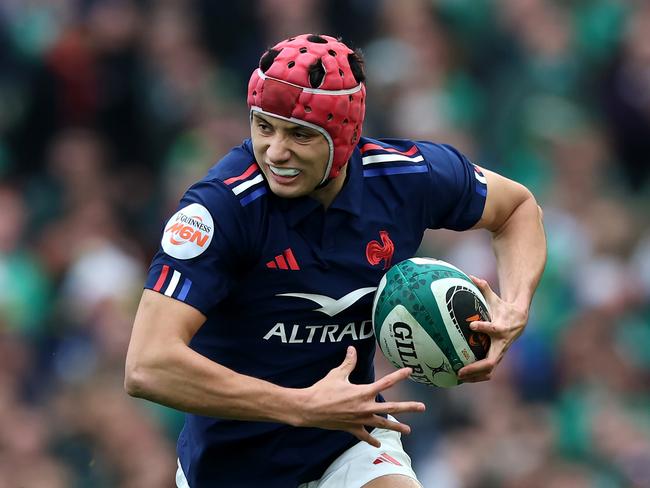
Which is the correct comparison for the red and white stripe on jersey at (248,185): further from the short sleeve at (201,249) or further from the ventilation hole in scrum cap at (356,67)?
the ventilation hole in scrum cap at (356,67)

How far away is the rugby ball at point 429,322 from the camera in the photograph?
17.4ft

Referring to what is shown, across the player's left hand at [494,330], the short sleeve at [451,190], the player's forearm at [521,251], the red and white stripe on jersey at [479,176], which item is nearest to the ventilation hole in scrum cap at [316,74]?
the short sleeve at [451,190]

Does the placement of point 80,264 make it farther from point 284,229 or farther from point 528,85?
point 284,229

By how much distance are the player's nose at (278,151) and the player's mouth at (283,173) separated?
43 mm

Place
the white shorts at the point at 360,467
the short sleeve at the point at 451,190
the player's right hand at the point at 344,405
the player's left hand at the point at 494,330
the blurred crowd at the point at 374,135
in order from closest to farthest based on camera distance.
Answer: the player's right hand at the point at 344,405
the player's left hand at the point at 494,330
the white shorts at the point at 360,467
the short sleeve at the point at 451,190
the blurred crowd at the point at 374,135

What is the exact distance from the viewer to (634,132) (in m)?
10.9

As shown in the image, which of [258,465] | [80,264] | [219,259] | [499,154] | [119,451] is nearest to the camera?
[219,259]

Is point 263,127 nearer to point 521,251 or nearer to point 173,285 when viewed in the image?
point 173,285

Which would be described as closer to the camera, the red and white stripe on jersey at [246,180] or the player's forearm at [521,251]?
the red and white stripe on jersey at [246,180]

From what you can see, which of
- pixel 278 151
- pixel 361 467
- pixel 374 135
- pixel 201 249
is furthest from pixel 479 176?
pixel 374 135

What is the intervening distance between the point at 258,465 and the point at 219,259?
3.32ft

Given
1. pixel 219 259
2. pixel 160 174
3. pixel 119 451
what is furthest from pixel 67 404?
pixel 219 259

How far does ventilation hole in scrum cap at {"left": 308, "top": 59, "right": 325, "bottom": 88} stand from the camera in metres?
5.24

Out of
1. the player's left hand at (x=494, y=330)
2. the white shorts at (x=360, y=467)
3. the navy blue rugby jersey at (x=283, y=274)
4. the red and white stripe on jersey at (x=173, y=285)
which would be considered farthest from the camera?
the white shorts at (x=360, y=467)
